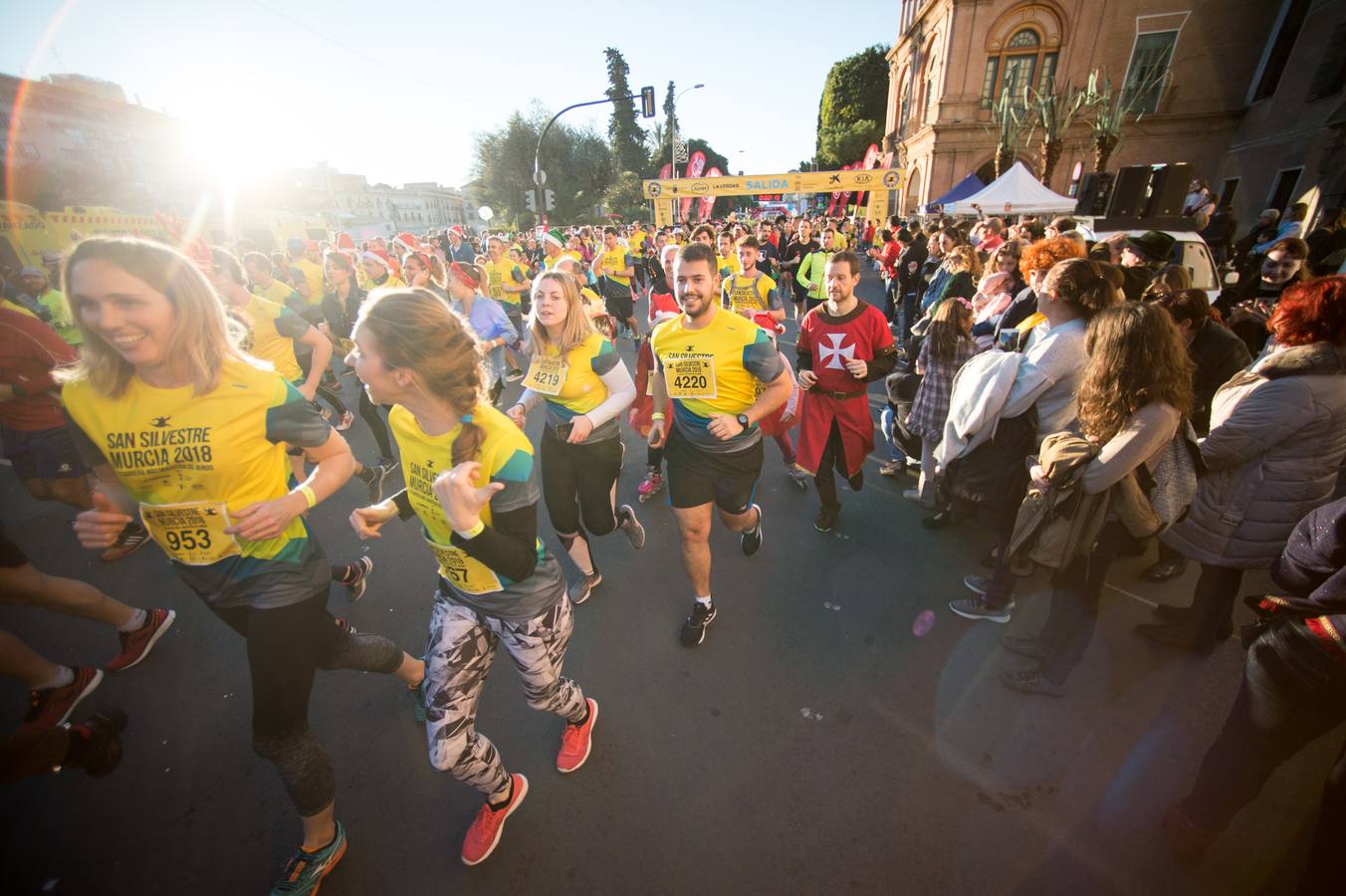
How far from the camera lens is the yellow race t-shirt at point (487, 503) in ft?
5.56

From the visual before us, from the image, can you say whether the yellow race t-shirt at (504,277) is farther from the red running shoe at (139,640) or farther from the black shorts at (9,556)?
the black shorts at (9,556)

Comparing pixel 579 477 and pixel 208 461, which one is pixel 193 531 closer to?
pixel 208 461

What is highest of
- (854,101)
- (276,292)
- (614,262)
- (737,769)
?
(854,101)

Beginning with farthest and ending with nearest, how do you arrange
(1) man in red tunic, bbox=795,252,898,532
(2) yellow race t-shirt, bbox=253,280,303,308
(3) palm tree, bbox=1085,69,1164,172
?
1. (3) palm tree, bbox=1085,69,1164,172
2. (2) yellow race t-shirt, bbox=253,280,303,308
3. (1) man in red tunic, bbox=795,252,898,532

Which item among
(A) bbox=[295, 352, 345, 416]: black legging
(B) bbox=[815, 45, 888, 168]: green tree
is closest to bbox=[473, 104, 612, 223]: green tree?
(B) bbox=[815, 45, 888, 168]: green tree

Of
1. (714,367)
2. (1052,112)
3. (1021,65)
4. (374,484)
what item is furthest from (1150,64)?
(374,484)

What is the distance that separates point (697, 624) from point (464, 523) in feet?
6.99

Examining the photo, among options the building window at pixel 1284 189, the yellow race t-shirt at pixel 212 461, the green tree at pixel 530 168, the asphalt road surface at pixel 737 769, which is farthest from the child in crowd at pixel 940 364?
the green tree at pixel 530 168

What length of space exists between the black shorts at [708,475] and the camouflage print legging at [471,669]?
1047mm

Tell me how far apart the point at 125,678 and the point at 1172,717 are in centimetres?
592

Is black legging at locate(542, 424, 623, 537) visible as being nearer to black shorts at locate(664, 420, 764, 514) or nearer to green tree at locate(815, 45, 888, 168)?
black shorts at locate(664, 420, 764, 514)

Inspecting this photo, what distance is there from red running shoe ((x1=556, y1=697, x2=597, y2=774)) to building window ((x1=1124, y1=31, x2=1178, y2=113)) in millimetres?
31979

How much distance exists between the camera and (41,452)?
363 cm

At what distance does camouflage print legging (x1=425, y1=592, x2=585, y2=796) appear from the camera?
185 centimetres
